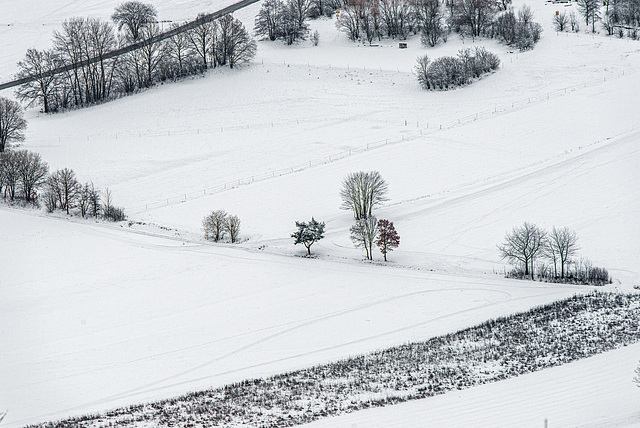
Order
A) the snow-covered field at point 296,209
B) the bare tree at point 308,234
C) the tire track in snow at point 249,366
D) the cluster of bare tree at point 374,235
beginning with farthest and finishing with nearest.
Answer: the bare tree at point 308,234
the cluster of bare tree at point 374,235
the snow-covered field at point 296,209
the tire track in snow at point 249,366

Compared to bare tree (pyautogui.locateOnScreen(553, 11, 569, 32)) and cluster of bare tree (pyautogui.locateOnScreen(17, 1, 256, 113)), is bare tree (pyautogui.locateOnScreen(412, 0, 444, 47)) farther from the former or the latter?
cluster of bare tree (pyautogui.locateOnScreen(17, 1, 256, 113))

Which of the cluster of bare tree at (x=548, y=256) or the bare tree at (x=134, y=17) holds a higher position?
the bare tree at (x=134, y=17)

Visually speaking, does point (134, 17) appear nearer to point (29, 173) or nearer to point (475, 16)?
point (29, 173)

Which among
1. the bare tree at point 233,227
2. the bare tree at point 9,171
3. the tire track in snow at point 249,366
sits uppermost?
the bare tree at point 9,171

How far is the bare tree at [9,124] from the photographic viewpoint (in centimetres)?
7881

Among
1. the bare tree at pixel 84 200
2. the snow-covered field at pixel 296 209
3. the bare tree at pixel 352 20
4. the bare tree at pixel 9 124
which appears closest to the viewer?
the snow-covered field at pixel 296 209

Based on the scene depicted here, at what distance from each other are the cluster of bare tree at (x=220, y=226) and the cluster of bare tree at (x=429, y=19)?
175 feet

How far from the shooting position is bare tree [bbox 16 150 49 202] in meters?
68.5

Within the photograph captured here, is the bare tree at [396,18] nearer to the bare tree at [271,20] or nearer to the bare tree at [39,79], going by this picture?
the bare tree at [271,20]

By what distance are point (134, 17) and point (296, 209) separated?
186 feet

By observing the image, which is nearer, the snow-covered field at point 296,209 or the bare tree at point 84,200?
the snow-covered field at point 296,209

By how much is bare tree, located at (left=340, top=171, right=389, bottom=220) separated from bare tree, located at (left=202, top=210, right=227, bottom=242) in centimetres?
1096

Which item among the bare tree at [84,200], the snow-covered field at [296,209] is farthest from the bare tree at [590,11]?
the bare tree at [84,200]

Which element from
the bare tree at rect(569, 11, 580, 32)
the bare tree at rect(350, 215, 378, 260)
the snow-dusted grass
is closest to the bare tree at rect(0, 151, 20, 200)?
the snow-dusted grass
